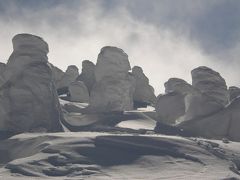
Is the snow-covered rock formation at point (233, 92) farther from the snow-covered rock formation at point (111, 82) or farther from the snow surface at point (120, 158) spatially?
the snow surface at point (120, 158)

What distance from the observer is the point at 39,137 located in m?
36.2

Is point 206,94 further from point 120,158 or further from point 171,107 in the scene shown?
point 120,158

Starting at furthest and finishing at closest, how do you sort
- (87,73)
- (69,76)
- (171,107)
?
(69,76) < (87,73) < (171,107)

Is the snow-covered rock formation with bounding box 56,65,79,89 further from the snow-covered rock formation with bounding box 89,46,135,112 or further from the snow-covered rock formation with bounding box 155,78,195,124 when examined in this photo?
the snow-covered rock formation with bounding box 155,78,195,124

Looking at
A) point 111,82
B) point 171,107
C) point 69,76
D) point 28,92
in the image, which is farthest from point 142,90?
point 28,92

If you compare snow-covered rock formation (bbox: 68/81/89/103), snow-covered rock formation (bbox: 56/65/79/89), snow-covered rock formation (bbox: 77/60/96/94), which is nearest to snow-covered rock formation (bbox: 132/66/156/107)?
snow-covered rock formation (bbox: 77/60/96/94)

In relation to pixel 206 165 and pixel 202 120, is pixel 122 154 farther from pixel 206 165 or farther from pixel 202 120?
pixel 202 120

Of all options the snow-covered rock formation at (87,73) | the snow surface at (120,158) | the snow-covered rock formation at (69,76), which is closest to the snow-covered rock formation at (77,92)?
the snow-covered rock formation at (87,73)

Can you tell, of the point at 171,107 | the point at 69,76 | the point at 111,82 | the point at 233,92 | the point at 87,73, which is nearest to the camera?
the point at 171,107

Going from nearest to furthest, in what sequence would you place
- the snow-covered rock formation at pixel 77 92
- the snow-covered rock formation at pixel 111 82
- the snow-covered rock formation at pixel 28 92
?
the snow-covered rock formation at pixel 28 92
the snow-covered rock formation at pixel 111 82
the snow-covered rock formation at pixel 77 92

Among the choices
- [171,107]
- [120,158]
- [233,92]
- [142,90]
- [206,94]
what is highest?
[142,90]

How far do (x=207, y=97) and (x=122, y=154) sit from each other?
16.3m

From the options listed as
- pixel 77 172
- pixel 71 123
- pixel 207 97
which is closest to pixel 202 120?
pixel 207 97

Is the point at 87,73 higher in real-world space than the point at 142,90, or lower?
higher
